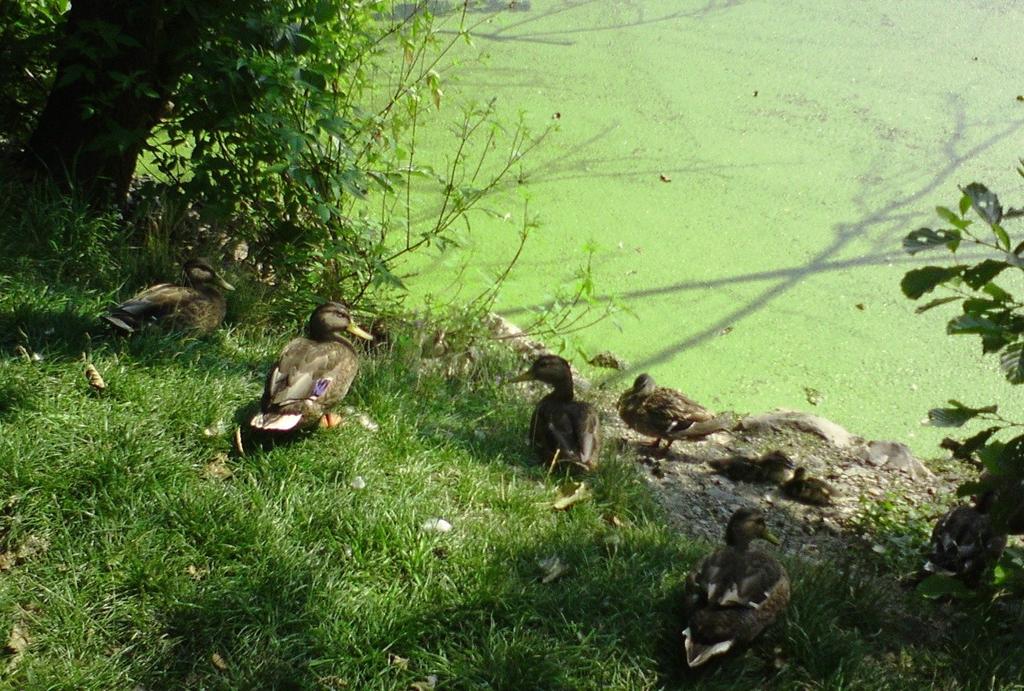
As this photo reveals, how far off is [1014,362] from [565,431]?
85.4 inches

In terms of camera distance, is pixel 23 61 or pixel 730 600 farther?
pixel 23 61

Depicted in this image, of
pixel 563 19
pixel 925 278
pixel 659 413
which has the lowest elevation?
pixel 659 413

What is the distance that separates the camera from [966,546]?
4.14 m

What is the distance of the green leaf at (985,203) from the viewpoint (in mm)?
3112

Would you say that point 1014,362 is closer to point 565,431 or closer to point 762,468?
point 565,431

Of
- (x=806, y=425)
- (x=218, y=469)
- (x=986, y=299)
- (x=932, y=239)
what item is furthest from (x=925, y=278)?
(x=806, y=425)

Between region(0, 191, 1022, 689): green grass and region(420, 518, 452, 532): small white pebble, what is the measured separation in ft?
0.13

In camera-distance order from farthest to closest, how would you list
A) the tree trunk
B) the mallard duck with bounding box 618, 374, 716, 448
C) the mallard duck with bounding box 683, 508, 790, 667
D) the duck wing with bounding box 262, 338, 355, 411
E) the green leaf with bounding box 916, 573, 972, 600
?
the mallard duck with bounding box 618, 374, 716, 448 → the tree trunk → the duck wing with bounding box 262, 338, 355, 411 → the green leaf with bounding box 916, 573, 972, 600 → the mallard duck with bounding box 683, 508, 790, 667

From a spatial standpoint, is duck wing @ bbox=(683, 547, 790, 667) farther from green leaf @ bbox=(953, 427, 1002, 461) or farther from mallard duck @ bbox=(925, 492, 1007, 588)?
mallard duck @ bbox=(925, 492, 1007, 588)

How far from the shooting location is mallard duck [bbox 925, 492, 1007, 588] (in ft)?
13.5

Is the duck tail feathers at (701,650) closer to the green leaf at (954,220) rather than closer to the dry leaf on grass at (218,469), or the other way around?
the green leaf at (954,220)

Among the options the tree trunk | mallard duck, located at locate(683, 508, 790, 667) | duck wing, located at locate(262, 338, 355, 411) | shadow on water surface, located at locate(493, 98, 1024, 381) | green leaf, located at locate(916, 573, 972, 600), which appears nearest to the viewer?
mallard duck, located at locate(683, 508, 790, 667)

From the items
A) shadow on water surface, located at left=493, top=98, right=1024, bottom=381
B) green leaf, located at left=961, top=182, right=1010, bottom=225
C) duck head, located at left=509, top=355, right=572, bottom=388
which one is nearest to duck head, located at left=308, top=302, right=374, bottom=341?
duck head, located at left=509, top=355, right=572, bottom=388

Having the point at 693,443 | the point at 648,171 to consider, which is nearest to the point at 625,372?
the point at 693,443
